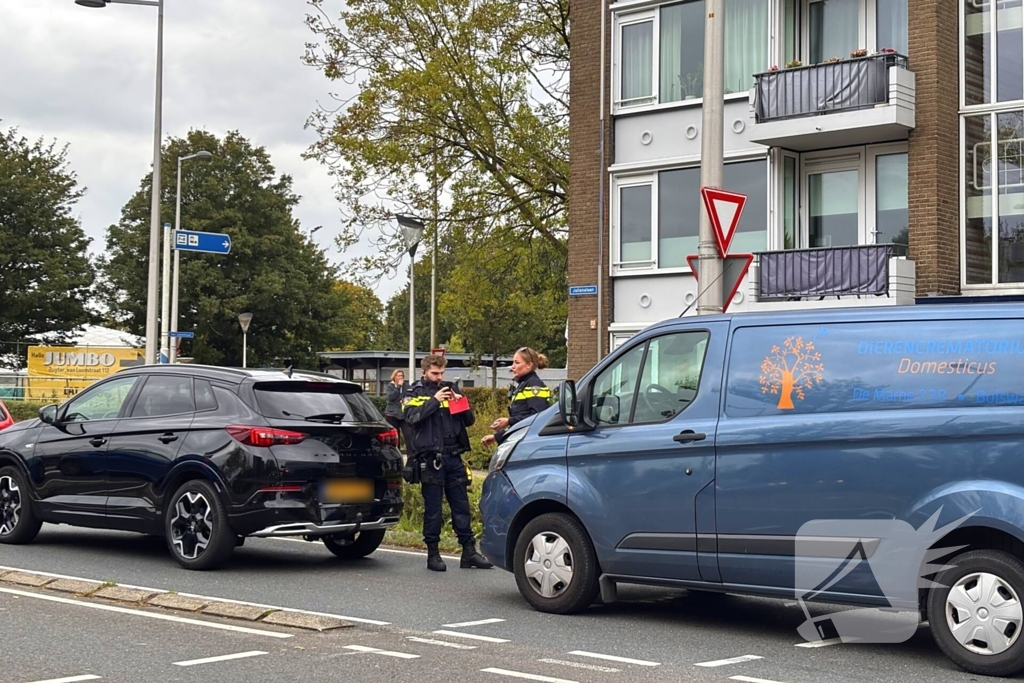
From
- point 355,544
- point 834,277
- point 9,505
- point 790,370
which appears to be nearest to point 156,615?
point 355,544

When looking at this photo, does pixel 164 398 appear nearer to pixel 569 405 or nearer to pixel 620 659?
pixel 569 405

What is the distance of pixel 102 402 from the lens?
11727mm

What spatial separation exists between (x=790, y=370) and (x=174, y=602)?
4324 mm

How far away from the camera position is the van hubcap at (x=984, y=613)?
22.1 ft

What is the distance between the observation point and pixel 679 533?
8.14 metres

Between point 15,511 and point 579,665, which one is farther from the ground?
point 15,511

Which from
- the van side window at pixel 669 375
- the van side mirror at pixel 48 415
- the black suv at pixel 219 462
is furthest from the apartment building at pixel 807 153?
the van side mirror at pixel 48 415

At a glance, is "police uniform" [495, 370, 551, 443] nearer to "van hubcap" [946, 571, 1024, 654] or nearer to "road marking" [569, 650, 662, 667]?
"road marking" [569, 650, 662, 667]

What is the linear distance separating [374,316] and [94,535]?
3196 inches

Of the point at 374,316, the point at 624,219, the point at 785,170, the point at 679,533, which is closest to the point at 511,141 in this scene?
the point at 624,219

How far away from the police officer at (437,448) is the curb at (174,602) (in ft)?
7.57

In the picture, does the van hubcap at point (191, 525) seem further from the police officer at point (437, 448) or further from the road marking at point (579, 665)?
the road marking at point (579, 665)

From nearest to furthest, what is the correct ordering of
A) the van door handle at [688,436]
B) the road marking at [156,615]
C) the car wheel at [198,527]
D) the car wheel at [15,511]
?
1. the road marking at [156,615]
2. the van door handle at [688,436]
3. the car wheel at [198,527]
4. the car wheel at [15,511]

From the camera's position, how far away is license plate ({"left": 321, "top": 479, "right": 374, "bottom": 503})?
34.7ft
